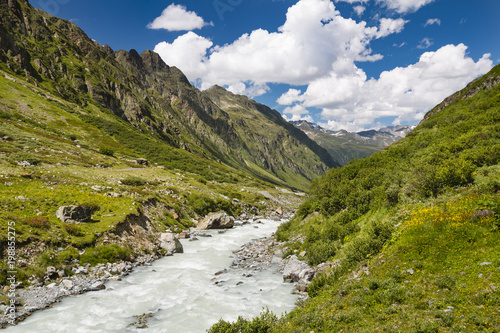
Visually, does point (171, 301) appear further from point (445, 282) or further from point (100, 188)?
point (100, 188)

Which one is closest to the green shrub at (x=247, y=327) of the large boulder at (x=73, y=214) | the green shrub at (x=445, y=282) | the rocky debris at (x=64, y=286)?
A: the green shrub at (x=445, y=282)

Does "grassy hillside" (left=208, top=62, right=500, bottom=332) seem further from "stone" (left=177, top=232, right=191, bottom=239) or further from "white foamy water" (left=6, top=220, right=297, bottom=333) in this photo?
"stone" (left=177, top=232, right=191, bottom=239)

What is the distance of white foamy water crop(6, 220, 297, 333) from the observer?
1358cm

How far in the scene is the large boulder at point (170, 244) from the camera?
28134 millimetres

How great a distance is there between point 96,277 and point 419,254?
2314cm

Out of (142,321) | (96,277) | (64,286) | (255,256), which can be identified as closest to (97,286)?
(96,277)

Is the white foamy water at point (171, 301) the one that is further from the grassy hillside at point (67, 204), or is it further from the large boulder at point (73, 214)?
the large boulder at point (73, 214)

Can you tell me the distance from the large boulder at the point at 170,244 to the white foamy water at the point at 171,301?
3.72 m

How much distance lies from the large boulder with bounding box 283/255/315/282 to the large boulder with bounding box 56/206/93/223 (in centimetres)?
2201

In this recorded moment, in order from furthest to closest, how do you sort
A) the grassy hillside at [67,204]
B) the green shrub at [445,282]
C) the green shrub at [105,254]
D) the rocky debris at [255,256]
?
the rocky debris at [255,256]
the green shrub at [105,254]
the grassy hillside at [67,204]
the green shrub at [445,282]

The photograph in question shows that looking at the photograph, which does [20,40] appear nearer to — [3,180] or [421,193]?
[3,180]

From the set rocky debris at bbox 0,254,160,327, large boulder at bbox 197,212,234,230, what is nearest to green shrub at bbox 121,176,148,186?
large boulder at bbox 197,212,234,230

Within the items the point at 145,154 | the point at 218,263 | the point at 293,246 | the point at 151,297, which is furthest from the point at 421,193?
the point at 145,154

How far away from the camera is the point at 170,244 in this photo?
93.9ft
